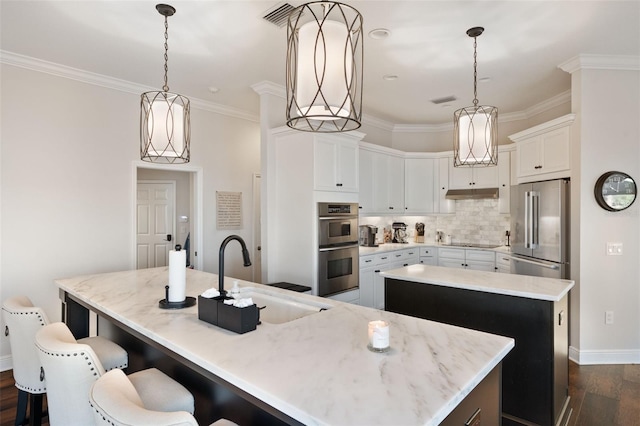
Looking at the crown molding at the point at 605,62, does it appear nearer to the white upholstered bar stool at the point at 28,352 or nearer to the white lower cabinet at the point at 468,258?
the white lower cabinet at the point at 468,258

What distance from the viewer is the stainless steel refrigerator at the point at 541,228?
146 inches

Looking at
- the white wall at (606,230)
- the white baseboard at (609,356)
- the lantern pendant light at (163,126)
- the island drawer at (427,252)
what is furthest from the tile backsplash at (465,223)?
the lantern pendant light at (163,126)

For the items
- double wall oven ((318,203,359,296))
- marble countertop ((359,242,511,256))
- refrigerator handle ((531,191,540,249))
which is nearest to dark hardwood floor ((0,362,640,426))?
refrigerator handle ((531,191,540,249))

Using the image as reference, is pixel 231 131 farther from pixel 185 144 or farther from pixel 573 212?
pixel 573 212

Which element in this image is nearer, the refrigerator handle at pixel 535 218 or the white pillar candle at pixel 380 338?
the white pillar candle at pixel 380 338

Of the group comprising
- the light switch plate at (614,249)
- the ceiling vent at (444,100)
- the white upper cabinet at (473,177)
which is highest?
the ceiling vent at (444,100)

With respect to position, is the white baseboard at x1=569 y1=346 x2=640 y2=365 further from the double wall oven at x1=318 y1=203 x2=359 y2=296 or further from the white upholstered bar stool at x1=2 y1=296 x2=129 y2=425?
the white upholstered bar stool at x1=2 y1=296 x2=129 y2=425

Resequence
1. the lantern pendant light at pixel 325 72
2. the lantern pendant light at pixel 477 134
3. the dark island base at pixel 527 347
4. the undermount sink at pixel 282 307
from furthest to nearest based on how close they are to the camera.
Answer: the lantern pendant light at pixel 477 134
the dark island base at pixel 527 347
the undermount sink at pixel 282 307
the lantern pendant light at pixel 325 72

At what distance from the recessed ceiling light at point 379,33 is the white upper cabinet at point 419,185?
314 centimetres

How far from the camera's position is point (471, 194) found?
5.61 m

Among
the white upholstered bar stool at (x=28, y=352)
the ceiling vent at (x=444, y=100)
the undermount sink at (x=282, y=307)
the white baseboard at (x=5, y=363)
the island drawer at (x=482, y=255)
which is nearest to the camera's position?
the white upholstered bar stool at (x=28, y=352)

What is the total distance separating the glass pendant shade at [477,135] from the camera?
2861 millimetres

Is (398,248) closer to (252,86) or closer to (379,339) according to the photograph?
(252,86)

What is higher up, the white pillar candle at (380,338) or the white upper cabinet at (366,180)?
the white upper cabinet at (366,180)
